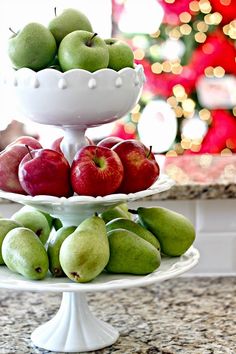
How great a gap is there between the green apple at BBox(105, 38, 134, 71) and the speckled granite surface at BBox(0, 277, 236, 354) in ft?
1.32

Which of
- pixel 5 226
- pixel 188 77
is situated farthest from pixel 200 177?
pixel 188 77

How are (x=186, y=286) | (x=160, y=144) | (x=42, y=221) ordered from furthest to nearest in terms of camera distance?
(x=160, y=144) → (x=186, y=286) → (x=42, y=221)

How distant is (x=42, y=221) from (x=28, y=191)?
101 mm

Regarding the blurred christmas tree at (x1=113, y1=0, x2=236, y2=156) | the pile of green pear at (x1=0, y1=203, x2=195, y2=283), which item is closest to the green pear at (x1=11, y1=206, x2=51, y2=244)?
the pile of green pear at (x1=0, y1=203, x2=195, y2=283)

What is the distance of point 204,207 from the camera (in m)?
1.55

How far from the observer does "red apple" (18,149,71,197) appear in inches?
40.8

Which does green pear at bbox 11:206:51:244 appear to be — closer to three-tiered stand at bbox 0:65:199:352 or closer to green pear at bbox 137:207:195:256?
three-tiered stand at bbox 0:65:199:352

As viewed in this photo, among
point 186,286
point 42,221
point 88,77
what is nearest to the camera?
point 88,77

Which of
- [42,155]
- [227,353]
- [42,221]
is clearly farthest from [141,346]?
[42,155]

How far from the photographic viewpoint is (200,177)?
5.34 feet

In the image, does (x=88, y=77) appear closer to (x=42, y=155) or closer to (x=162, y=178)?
(x=42, y=155)

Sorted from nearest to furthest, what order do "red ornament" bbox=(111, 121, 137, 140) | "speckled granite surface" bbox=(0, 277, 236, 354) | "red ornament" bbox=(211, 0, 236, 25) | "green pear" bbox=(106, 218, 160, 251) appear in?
"green pear" bbox=(106, 218, 160, 251) → "speckled granite surface" bbox=(0, 277, 236, 354) → "red ornament" bbox=(211, 0, 236, 25) → "red ornament" bbox=(111, 121, 137, 140)

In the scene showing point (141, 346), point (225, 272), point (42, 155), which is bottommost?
point (225, 272)

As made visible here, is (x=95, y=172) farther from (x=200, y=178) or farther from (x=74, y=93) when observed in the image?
(x=200, y=178)
